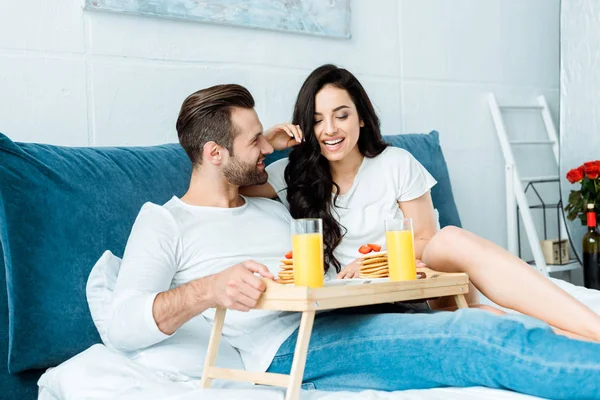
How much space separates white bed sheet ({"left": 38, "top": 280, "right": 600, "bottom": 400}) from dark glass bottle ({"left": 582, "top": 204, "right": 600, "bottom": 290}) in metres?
1.89

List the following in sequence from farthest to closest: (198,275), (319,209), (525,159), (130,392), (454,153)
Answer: (525,159)
(454,153)
(319,209)
(198,275)
(130,392)

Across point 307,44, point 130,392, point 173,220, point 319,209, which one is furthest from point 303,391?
point 307,44

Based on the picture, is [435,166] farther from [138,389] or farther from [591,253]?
[138,389]

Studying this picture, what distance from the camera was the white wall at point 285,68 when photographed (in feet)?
7.92

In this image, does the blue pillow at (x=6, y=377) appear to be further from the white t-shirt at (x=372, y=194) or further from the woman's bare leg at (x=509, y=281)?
the woman's bare leg at (x=509, y=281)

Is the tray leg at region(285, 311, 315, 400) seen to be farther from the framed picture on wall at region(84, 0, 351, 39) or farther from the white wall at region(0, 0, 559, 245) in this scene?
the framed picture on wall at region(84, 0, 351, 39)

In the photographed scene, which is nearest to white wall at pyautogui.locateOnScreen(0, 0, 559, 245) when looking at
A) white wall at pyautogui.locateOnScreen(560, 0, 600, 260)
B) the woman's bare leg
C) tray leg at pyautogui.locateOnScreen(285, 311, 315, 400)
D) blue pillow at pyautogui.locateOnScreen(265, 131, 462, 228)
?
white wall at pyautogui.locateOnScreen(560, 0, 600, 260)

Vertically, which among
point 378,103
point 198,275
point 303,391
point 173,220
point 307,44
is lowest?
point 303,391

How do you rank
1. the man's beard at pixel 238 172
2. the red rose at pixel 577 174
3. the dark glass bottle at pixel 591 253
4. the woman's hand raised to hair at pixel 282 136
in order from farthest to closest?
the red rose at pixel 577 174, the dark glass bottle at pixel 591 253, the woman's hand raised to hair at pixel 282 136, the man's beard at pixel 238 172

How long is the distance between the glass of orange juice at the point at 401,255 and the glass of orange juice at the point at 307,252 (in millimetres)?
223

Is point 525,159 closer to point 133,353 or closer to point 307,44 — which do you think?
point 307,44

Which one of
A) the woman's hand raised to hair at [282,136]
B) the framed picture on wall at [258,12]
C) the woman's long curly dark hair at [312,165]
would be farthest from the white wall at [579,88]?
the woman's hand raised to hair at [282,136]

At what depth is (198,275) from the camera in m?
1.98

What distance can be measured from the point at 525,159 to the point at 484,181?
12.5 inches
